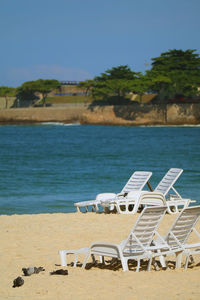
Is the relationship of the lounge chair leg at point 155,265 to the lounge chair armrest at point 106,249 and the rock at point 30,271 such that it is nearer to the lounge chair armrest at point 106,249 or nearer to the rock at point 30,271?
the lounge chair armrest at point 106,249

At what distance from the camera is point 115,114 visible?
94.7 m

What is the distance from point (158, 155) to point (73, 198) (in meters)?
21.3

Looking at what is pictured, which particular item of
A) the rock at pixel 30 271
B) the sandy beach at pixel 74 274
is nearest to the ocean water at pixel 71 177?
the sandy beach at pixel 74 274

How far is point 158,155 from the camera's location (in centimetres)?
3756

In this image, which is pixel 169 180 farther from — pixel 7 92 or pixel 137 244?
pixel 7 92

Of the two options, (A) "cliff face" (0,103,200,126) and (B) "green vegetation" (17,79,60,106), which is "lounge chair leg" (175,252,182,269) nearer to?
(A) "cliff face" (0,103,200,126)

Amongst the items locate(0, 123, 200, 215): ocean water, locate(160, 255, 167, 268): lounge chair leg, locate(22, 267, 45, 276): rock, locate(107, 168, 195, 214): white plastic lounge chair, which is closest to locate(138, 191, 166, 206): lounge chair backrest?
locate(107, 168, 195, 214): white plastic lounge chair

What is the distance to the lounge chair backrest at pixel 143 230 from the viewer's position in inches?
245

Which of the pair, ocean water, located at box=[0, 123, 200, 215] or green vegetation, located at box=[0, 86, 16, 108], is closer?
ocean water, located at box=[0, 123, 200, 215]

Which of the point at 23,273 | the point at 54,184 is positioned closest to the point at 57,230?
the point at 23,273

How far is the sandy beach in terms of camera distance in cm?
546

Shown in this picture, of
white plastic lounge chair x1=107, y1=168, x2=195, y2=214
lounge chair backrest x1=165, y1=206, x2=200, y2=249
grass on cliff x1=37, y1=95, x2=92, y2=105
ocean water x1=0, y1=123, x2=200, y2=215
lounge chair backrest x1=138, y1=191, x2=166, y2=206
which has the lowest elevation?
ocean water x1=0, y1=123, x2=200, y2=215

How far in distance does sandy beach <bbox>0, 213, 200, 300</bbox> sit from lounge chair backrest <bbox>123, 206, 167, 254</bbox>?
0.26m

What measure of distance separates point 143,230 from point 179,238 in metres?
0.52
